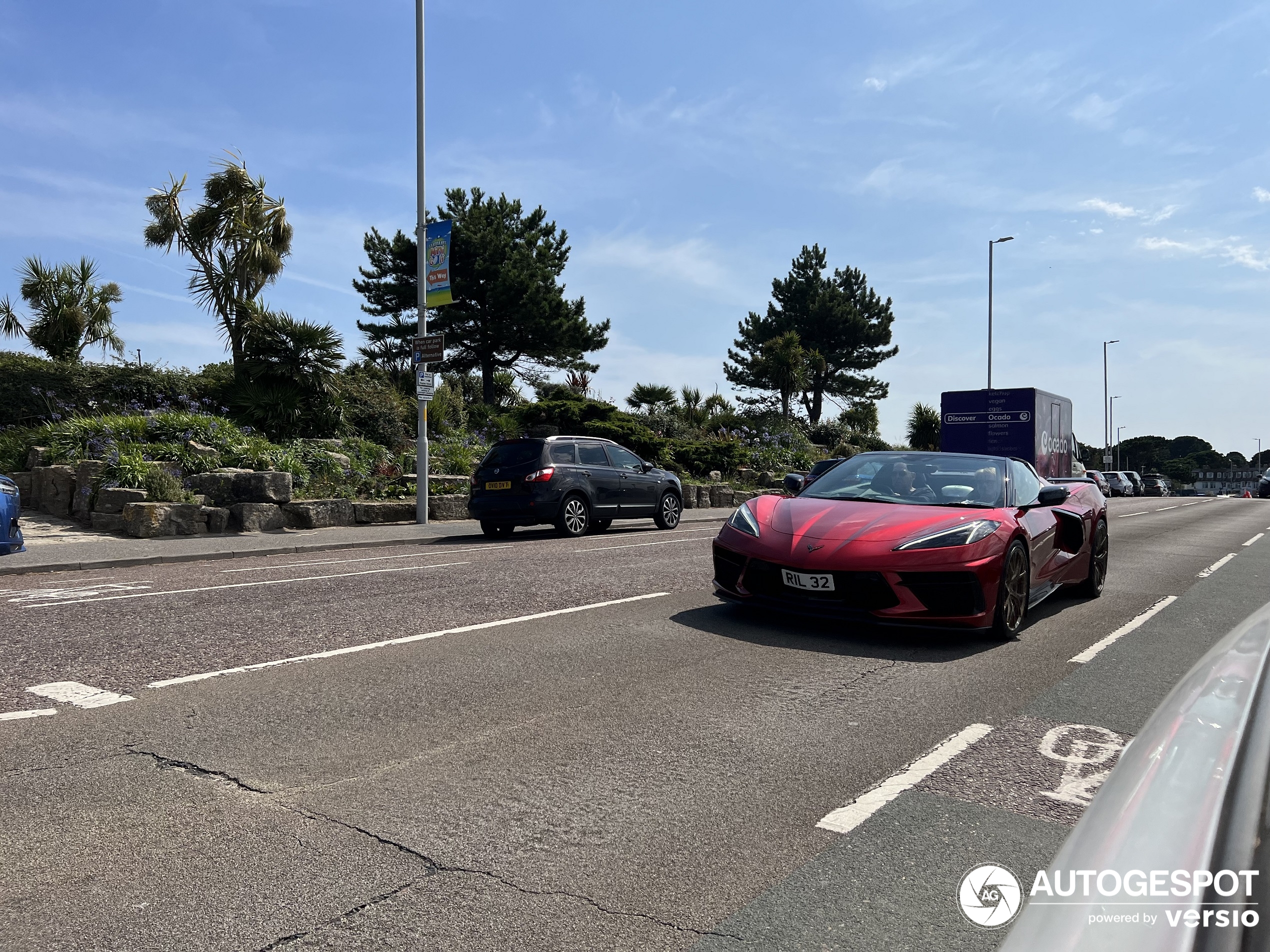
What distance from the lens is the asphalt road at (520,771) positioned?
8.36 feet

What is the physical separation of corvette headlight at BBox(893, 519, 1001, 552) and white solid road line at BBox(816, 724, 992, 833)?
Answer: 1.85m

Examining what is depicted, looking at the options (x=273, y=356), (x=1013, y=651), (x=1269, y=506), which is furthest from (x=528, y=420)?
(x=1269, y=506)

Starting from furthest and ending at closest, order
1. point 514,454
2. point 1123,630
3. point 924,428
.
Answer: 1. point 924,428
2. point 514,454
3. point 1123,630

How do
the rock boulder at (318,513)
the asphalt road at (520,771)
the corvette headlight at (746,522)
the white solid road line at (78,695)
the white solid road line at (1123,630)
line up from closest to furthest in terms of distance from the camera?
the asphalt road at (520,771) < the white solid road line at (78,695) < the white solid road line at (1123,630) < the corvette headlight at (746,522) < the rock boulder at (318,513)

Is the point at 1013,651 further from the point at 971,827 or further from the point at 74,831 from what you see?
the point at 74,831

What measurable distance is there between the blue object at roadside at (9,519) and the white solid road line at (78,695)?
6797 mm

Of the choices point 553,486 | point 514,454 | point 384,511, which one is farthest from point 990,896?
point 384,511

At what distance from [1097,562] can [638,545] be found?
6.32 meters

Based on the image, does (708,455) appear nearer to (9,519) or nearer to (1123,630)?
(9,519)

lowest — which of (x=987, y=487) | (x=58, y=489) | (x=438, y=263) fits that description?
(x=58, y=489)

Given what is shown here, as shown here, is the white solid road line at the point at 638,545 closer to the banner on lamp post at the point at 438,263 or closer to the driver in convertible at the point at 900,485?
the driver in convertible at the point at 900,485

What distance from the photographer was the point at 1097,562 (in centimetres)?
889

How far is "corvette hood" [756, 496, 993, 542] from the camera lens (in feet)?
20.7

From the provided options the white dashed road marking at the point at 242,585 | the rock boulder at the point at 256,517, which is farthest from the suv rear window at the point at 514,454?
the white dashed road marking at the point at 242,585
